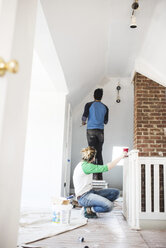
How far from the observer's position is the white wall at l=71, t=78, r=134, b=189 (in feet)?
17.0

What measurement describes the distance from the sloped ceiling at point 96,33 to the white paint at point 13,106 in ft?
4.05

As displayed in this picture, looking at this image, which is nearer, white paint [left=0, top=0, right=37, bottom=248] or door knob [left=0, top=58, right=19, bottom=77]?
door knob [left=0, top=58, right=19, bottom=77]

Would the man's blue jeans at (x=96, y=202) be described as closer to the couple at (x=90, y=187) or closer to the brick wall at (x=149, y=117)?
the couple at (x=90, y=187)

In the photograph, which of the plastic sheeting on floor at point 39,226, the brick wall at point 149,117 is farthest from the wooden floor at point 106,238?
the brick wall at point 149,117

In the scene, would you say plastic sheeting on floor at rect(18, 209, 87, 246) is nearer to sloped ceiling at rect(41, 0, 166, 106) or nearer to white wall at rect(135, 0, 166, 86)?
sloped ceiling at rect(41, 0, 166, 106)

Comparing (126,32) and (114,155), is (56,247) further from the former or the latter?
(114,155)

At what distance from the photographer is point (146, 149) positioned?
3.62 m

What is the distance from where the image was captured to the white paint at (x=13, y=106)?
82cm

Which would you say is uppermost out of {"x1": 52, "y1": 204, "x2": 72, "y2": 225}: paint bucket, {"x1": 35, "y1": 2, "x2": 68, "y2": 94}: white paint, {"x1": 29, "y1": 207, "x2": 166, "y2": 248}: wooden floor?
{"x1": 35, "y1": 2, "x2": 68, "y2": 94}: white paint

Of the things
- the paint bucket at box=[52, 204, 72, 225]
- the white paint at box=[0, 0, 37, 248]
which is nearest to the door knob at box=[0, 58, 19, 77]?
the white paint at box=[0, 0, 37, 248]

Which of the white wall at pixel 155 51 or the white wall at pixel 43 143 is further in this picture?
the white wall at pixel 43 143

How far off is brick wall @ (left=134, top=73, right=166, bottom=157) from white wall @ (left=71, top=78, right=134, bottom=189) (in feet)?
4.85

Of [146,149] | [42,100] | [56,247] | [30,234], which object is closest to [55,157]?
[42,100]

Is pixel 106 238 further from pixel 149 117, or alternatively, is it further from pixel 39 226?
pixel 149 117
